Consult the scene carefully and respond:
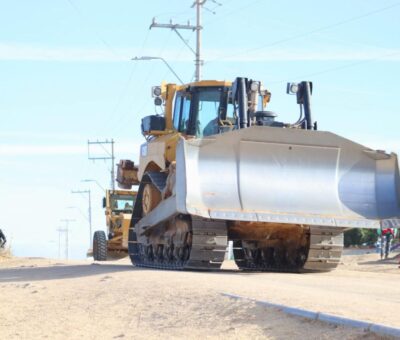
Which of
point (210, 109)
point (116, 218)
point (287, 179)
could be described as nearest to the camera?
point (287, 179)

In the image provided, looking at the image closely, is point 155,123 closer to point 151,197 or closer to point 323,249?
point 151,197

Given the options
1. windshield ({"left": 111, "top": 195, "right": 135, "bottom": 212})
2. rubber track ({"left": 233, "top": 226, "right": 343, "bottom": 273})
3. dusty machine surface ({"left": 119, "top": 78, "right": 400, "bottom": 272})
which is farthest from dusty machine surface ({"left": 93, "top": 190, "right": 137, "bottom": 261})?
rubber track ({"left": 233, "top": 226, "right": 343, "bottom": 273})

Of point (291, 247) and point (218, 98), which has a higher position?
point (218, 98)

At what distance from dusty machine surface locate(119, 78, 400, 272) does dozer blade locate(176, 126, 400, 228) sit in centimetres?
2

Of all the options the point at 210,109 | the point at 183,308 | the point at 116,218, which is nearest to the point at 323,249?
the point at 210,109

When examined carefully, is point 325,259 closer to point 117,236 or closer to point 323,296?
point 323,296

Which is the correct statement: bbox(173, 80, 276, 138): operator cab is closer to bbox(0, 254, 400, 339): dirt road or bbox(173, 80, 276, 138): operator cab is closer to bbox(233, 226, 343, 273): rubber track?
bbox(233, 226, 343, 273): rubber track

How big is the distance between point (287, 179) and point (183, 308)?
6.32 metres

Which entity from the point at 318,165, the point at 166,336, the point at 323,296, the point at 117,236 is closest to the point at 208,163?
the point at 318,165

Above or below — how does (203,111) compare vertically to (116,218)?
above

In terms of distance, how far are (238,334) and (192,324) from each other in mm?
925

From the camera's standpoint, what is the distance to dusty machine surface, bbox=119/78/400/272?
15.2m

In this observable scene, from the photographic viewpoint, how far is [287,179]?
15.7 metres

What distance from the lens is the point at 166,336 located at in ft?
28.5
